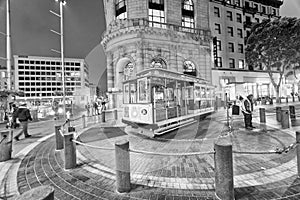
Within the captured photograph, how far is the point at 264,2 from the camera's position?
1364 inches

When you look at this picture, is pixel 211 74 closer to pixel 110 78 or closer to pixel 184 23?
pixel 184 23

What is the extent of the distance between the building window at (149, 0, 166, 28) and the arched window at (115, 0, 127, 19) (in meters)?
3.82

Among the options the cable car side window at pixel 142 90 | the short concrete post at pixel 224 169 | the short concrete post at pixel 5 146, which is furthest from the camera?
the cable car side window at pixel 142 90

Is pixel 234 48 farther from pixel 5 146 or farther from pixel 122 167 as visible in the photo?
pixel 5 146

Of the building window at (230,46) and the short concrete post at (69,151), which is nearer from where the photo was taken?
the short concrete post at (69,151)

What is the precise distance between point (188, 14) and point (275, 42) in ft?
41.1

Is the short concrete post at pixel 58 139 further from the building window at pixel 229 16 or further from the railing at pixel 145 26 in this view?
the building window at pixel 229 16

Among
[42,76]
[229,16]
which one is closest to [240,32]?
[229,16]

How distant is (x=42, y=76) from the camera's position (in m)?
91.3

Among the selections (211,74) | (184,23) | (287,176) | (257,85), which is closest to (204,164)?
(287,176)

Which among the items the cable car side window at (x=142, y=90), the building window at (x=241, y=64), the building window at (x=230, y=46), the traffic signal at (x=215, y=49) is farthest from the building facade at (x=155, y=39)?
the building window at (x=241, y=64)

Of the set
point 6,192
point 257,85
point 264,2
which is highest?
point 264,2

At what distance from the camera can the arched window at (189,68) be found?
891 inches

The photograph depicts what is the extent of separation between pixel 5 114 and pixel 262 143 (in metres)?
20.7
